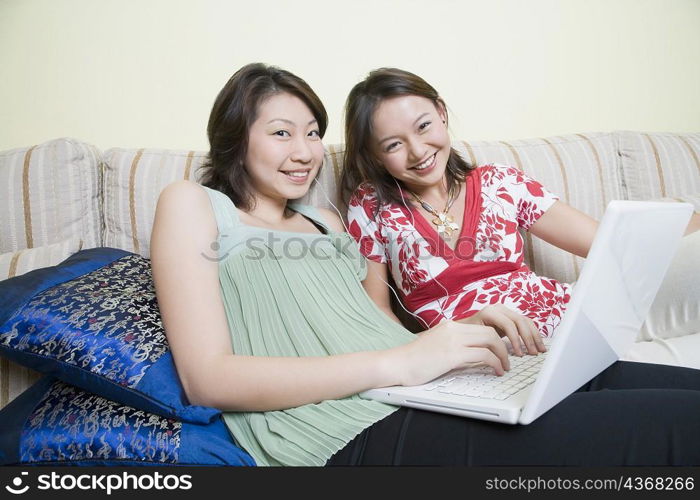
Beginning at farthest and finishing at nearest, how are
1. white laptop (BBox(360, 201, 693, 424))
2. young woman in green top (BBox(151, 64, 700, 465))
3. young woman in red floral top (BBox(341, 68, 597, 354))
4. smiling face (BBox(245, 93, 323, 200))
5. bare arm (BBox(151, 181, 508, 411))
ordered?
young woman in red floral top (BBox(341, 68, 597, 354)) → smiling face (BBox(245, 93, 323, 200)) → bare arm (BBox(151, 181, 508, 411)) → young woman in green top (BBox(151, 64, 700, 465)) → white laptop (BBox(360, 201, 693, 424))

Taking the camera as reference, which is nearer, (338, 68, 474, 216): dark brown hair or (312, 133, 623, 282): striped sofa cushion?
(338, 68, 474, 216): dark brown hair

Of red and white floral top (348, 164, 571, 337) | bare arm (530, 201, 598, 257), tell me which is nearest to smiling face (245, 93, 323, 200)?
red and white floral top (348, 164, 571, 337)

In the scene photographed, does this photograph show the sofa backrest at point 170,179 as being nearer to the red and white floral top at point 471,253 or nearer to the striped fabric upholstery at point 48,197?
the striped fabric upholstery at point 48,197

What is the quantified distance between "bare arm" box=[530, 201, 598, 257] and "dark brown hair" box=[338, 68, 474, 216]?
0.24 meters

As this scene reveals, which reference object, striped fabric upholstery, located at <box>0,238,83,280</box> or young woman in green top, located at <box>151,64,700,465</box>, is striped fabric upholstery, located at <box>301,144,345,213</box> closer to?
young woman in green top, located at <box>151,64,700,465</box>

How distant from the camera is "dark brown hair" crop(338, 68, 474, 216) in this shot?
4.60 feet

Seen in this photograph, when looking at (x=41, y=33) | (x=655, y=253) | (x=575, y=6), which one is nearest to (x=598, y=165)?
(x=575, y=6)

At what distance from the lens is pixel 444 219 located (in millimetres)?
1458

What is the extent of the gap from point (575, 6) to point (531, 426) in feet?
6.56

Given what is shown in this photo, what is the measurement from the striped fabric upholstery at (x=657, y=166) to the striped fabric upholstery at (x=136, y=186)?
1.36 meters

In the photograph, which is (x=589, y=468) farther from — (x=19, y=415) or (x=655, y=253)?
(x=19, y=415)

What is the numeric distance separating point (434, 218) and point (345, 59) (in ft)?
3.04

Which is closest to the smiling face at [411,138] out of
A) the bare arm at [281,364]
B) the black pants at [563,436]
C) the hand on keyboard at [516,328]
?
the hand on keyboard at [516,328]

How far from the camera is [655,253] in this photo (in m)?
0.85
